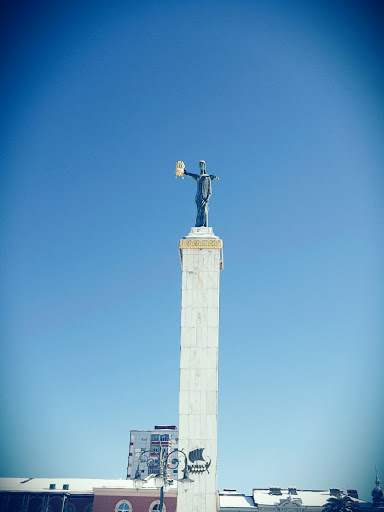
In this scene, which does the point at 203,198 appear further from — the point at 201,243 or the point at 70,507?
the point at 70,507

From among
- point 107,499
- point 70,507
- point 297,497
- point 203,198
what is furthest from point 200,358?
point 297,497

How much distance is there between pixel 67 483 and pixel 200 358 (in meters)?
25.9

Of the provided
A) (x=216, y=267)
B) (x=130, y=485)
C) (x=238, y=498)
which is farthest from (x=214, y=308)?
(x=238, y=498)

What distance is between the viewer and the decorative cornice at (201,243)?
3319 centimetres

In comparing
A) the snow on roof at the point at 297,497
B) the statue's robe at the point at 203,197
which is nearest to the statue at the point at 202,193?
the statue's robe at the point at 203,197

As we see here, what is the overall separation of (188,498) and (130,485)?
62.5 feet

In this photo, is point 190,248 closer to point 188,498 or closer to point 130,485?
point 188,498

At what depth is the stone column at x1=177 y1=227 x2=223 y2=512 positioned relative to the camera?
28016mm

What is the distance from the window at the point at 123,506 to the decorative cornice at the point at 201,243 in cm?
2495

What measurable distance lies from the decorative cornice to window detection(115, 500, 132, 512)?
982 inches

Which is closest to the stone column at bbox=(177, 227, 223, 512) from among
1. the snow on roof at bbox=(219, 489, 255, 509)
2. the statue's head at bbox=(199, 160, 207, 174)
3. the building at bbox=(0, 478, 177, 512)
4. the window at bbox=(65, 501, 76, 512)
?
the statue's head at bbox=(199, 160, 207, 174)

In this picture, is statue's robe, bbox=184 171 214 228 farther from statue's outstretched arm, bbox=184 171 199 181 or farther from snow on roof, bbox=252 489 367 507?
snow on roof, bbox=252 489 367 507

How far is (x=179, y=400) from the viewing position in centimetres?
2994

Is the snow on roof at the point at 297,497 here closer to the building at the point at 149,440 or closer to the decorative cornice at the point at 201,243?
the building at the point at 149,440
